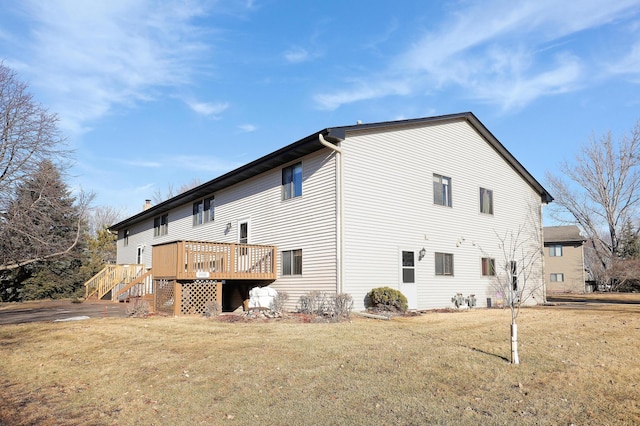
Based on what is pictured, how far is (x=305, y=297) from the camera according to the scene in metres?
14.0

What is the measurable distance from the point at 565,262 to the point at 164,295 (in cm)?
3782

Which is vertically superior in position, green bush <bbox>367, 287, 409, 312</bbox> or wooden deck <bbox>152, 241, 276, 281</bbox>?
wooden deck <bbox>152, 241, 276, 281</bbox>

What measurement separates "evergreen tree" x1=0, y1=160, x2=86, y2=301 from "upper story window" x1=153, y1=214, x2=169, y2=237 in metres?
4.77

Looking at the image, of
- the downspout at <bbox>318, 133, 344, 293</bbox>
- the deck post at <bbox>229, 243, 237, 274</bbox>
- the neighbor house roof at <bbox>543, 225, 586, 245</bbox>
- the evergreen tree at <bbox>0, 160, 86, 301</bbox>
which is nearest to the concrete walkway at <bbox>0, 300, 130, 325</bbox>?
the evergreen tree at <bbox>0, 160, 86, 301</bbox>

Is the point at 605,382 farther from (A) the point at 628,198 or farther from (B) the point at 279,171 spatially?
(A) the point at 628,198

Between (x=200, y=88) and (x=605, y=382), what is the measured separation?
17.4m

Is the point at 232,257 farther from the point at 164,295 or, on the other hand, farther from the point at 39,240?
the point at 39,240

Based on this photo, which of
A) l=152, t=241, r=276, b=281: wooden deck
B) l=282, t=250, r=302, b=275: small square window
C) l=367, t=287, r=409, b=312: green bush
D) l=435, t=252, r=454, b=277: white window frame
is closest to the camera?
l=367, t=287, r=409, b=312: green bush

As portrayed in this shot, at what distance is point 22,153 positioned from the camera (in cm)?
1720

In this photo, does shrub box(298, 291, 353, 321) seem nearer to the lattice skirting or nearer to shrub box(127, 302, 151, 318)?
the lattice skirting

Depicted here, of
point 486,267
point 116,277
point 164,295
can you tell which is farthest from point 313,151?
point 116,277

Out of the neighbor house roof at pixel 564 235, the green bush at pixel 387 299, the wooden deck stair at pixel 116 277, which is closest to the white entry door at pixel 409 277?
the green bush at pixel 387 299

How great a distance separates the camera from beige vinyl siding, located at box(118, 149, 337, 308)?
45.8ft

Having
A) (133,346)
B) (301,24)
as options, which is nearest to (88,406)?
(133,346)
